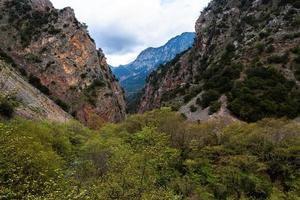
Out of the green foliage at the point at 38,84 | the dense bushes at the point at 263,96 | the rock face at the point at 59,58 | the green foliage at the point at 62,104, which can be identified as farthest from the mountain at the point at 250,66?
the green foliage at the point at 38,84

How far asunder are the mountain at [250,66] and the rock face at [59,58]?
23563 millimetres

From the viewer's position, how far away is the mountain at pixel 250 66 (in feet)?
316

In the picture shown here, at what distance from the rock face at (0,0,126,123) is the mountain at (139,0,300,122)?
23563mm

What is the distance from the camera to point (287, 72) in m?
104

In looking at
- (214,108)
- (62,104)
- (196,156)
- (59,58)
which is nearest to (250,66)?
(214,108)

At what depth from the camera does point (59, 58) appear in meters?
136

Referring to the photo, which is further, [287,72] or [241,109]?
[287,72]

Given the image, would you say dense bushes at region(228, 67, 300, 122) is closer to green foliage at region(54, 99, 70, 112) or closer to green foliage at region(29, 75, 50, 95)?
green foliage at region(54, 99, 70, 112)

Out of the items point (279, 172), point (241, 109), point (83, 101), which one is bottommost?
point (279, 172)

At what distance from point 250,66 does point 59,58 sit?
2256 inches

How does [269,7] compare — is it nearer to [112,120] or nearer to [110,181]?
[112,120]

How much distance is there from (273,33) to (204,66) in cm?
3315

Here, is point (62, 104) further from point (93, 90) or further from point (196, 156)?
point (196, 156)

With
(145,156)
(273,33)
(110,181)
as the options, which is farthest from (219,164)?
(273,33)
